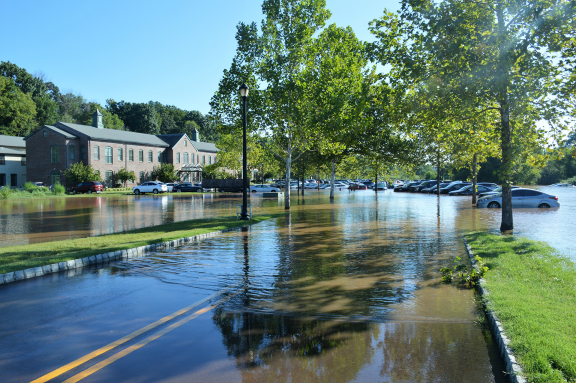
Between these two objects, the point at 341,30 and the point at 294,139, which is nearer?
the point at 341,30

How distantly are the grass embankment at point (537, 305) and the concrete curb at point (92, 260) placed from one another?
867cm

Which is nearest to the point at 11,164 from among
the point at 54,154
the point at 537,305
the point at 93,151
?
the point at 54,154

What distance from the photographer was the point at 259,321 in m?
6.04

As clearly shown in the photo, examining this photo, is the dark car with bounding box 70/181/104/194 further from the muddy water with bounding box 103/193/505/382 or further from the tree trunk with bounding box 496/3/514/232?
the tree trunk with bounding box 496/3/514/232

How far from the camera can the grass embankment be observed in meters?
4.19

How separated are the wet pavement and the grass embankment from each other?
15.3 inches

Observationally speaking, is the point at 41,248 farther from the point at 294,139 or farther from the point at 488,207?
the point at 488,207

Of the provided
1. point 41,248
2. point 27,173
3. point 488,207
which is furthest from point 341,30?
point 27,173

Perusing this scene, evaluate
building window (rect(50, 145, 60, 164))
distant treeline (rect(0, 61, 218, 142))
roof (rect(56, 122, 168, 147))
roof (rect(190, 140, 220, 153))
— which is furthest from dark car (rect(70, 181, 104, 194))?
roof (rect(190, 140, 220, 153))

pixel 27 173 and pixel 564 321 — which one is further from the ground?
pixel 27 173

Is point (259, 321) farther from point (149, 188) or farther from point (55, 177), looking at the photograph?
point (55, 177)

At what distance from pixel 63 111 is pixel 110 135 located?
155 ft

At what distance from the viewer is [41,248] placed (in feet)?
36.9

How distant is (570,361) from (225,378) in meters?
3.52
